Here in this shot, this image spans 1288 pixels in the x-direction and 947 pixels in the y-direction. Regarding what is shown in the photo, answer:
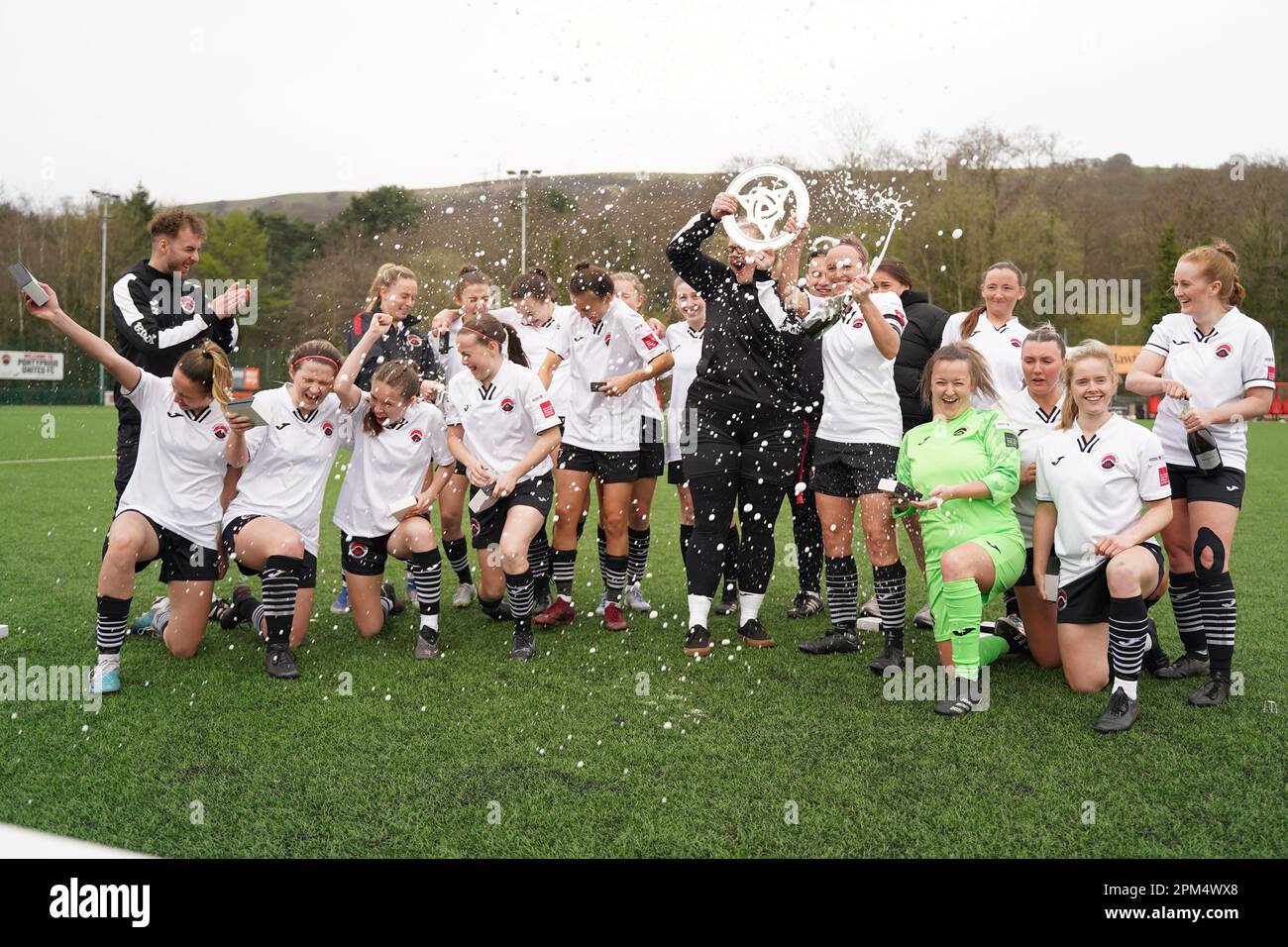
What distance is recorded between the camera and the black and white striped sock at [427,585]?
5539 mm

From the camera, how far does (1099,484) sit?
462cm

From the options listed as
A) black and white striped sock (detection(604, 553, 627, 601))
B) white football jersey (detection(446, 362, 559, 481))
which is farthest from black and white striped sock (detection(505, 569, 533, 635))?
black and white striped sock (detection(604, 553, 627, 601))

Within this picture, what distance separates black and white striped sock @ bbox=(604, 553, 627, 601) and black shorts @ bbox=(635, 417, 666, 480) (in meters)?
0.55

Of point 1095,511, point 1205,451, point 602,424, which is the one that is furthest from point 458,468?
point 1205,451

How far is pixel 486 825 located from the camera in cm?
327

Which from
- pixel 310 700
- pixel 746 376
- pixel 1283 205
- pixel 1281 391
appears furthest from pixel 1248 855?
pixel 1283 205

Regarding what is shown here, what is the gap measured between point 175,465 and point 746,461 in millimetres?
3059

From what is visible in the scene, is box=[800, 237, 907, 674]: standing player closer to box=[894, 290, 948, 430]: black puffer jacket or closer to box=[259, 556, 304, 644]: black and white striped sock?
box=[894, 290, 948, 430]: black puffer jacket

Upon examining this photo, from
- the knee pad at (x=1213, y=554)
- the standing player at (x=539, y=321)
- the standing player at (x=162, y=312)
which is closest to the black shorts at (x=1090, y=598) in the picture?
the knee pad at (x=1213, y=554)

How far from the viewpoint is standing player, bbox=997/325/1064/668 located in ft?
16.7

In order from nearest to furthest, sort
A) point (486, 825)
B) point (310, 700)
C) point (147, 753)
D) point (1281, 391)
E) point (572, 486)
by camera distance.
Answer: point (486, 825) < point (147, 753) < point (310, 700) < point (572, 486) < point (1281, 391)

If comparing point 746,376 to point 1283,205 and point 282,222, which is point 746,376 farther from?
point 282,222

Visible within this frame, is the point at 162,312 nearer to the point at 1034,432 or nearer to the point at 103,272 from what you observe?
the point at 1034,432
